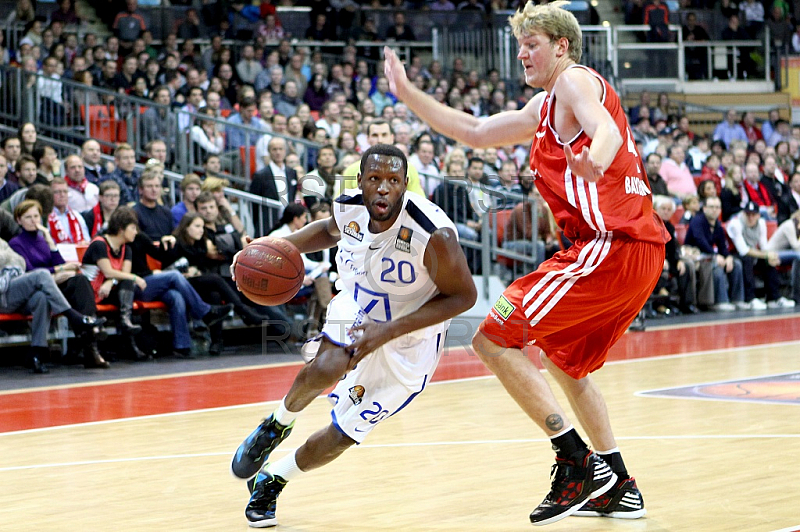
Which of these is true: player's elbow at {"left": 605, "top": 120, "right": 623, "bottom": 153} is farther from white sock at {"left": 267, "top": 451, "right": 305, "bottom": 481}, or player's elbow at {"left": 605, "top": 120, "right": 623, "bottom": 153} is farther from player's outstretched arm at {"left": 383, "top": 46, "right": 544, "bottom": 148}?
white sock at {"left": 267, "top": 451, "right": 305, "bottom": 481}

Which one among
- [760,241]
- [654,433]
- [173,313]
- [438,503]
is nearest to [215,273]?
[173,313]

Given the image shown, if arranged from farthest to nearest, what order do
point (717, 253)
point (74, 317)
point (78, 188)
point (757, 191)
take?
point (757, 191) → point (717, 253) → point (78, 188) → point (74, 317)

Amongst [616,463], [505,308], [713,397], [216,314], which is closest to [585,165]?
[505,308]

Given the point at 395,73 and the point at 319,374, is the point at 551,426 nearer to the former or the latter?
the point at 319,374

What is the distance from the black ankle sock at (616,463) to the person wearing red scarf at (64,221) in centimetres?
638

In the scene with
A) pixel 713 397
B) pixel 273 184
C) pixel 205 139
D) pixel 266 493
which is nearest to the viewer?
pixel 266 493

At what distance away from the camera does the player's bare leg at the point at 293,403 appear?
4051 millimetres

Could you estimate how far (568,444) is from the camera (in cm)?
418

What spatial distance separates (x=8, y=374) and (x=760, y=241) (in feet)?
30.2

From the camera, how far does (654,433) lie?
19.6 ft

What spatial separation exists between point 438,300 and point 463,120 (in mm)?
859

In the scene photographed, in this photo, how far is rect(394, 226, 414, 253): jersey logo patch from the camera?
13.7 feet

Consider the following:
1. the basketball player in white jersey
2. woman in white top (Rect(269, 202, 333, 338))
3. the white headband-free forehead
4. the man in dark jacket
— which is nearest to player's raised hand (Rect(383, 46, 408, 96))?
the basketball player in white jersey

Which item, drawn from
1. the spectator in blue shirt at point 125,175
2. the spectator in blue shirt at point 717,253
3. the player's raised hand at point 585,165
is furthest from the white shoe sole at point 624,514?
the spectator in blue shirt at point 717,253
